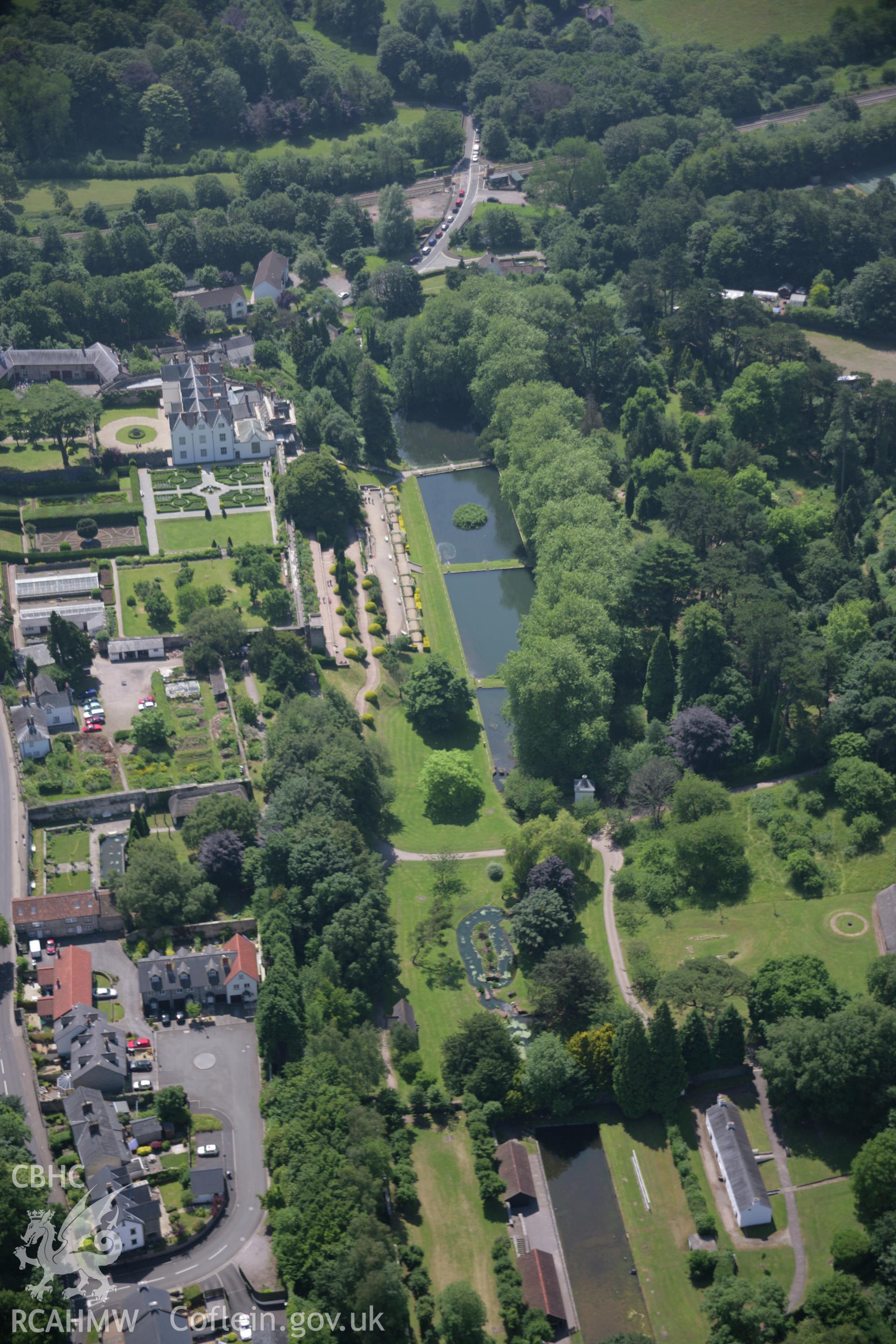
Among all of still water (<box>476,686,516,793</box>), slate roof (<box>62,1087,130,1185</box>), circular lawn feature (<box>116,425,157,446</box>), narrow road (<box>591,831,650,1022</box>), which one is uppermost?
circular lawn feature (<box>116,425,157,446</box>)

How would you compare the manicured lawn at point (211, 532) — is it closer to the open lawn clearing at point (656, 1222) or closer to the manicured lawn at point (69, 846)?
the manicured lawn at point (69, 846)

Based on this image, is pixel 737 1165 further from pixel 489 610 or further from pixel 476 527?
pixel 476 527

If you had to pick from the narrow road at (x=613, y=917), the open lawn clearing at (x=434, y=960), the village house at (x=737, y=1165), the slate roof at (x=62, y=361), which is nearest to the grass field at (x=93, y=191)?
the slate roof at (x=62, y=361)

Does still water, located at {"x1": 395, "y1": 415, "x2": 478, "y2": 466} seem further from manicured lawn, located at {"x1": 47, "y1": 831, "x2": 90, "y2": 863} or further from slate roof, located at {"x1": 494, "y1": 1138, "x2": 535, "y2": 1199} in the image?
slate roof, located at {"x1": 494, "y1": 1138, "x2": 535, "y2": 1199}

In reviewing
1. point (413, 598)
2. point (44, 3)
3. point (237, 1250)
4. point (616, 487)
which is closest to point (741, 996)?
point (237, 1250)

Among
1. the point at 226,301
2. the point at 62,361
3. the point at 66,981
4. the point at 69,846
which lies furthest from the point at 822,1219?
the point at 226,301

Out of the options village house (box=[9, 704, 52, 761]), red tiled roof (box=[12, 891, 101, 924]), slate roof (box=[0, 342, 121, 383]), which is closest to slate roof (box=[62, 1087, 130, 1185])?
red tiled roof (box=[12, 891, 101, 924])
